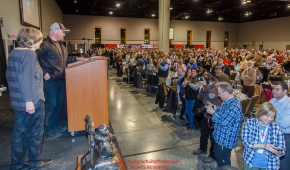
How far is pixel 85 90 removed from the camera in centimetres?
338

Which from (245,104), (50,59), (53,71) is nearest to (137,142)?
(53,71)

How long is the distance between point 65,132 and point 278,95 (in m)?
3.32

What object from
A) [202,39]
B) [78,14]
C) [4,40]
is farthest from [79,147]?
[202,39]

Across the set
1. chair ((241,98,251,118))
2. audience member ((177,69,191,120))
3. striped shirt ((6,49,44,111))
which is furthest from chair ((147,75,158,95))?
striped shirt ((6,49,44,111))

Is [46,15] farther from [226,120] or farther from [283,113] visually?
[283,113]

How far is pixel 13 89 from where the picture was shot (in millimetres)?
2398

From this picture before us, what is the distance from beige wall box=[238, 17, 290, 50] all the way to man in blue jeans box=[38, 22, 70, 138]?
31.9 metres

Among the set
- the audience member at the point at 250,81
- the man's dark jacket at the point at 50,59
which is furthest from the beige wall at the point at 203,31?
the man's dark jacket at the point at 50,59

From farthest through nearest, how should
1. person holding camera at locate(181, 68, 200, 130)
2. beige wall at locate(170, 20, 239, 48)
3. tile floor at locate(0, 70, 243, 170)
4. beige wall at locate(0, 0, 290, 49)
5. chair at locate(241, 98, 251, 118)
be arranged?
beige wall at locate(170, 20, 239, 48), beige wall at locate(0, 0, 290, 49), person holding camera at locate(181, 68, 200, 130), chair at locate(241, 98, 251, 118), tile floor at locate(0, 70, 243, 170)

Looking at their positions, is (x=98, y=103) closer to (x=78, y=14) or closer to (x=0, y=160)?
(x=0, y=160)

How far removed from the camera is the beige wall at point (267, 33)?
28.2 metres

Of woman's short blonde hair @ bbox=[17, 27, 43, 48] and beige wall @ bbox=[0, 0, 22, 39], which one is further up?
beige wall @ bbox=[0, 0, 22, 39]

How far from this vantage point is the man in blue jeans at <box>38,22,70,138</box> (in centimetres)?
334

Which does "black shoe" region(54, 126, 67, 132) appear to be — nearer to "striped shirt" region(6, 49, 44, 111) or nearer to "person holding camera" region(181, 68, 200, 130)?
"striped shirt" region(6, 49, 44, 111)
